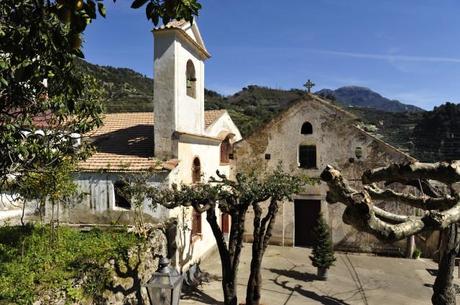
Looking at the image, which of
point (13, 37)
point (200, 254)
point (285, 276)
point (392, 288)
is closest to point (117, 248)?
point (200, 254)

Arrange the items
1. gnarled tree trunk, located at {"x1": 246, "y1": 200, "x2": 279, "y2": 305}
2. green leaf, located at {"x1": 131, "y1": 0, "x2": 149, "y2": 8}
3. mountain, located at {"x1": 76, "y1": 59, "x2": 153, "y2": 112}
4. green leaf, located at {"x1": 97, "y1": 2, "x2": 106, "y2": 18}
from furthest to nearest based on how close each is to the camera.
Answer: mountain, located at {"x1": 76, "y1": 59, "x2": 153, "y2": 112} → gnarled tree trunk, located at {"x1": 246, "y1": 200, "x2": 279, "y2": 305} → green leaf, located at {"x1": 97, "y1": 2, "x2": 106, "y2": 18} → green leaf, located at {"x1": 131, "y1": 0, "x2": 149, "y2": 8}

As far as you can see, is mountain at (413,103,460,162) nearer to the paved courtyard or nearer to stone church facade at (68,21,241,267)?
the paved courtyard

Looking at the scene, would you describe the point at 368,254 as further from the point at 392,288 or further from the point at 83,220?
the point at 83,220

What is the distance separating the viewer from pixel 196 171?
14.7 metres

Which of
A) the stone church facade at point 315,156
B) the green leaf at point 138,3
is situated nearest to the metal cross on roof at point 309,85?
the stone church facade at point 315,156

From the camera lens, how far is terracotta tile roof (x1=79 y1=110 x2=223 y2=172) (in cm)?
1259

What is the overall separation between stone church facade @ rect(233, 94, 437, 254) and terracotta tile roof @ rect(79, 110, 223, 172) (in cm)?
289

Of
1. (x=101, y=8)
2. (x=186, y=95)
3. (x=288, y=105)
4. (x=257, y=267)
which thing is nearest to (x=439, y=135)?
(x=288, y=105)

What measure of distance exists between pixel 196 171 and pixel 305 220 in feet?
20.8

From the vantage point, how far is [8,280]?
705cm

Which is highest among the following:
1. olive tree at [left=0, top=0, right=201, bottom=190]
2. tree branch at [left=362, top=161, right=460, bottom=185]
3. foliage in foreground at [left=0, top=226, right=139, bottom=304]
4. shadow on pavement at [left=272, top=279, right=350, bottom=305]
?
olive tree at [left=0, top=0, right=201, bottom=190]

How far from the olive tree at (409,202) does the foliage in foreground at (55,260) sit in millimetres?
5707

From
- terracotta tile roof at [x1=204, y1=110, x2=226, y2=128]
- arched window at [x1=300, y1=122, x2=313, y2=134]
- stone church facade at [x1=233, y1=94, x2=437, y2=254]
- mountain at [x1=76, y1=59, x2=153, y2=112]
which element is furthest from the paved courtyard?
mountain at [x1=76, y1=59, x2=153, y2=112]

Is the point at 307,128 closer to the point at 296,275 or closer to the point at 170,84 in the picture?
the point at 296,275
